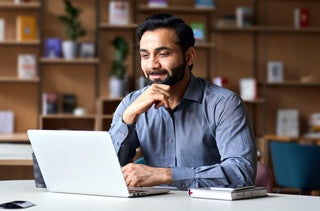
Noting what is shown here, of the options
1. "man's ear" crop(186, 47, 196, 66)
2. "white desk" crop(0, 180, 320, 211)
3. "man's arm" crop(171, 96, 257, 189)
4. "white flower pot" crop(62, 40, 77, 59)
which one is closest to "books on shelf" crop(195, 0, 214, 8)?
"white flower pot" crop(62, 40, 77, 59)

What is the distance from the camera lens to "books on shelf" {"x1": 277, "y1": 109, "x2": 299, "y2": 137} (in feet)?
20.1

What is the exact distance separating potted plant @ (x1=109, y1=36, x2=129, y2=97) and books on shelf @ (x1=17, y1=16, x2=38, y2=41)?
89 centimetres

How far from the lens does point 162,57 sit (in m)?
2.12

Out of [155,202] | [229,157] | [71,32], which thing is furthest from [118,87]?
[155,202]

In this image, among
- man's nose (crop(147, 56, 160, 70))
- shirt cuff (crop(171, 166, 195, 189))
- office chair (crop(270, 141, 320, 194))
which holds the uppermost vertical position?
man's nose (crop(147, 56, 160, 70))

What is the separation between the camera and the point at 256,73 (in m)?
6.29

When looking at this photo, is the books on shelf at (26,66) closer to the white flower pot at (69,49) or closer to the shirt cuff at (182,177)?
the white flower pot at (69,49)

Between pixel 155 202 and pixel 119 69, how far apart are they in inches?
171

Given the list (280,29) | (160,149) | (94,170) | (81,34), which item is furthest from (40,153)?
(280,29)

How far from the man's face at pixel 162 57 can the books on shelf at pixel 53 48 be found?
12.5 feet

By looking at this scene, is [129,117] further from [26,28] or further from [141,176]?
[26,28]

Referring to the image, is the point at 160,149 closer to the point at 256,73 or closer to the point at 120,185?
the point at 120,185

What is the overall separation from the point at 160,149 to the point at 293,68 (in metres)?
4.50

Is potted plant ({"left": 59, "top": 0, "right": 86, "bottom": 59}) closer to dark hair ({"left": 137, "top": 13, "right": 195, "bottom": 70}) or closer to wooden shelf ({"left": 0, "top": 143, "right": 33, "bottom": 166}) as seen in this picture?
wooden shelf ({"left": 0, "top": 143, "right": 33, "bottom": 166})
